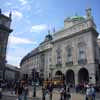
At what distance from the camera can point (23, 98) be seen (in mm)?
13844

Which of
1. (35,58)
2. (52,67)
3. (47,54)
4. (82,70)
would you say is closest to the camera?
(82,70)

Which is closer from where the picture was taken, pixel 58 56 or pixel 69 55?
pixel 69 55

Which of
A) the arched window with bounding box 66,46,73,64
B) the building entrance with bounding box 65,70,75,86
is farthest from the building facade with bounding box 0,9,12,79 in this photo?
the building entrance with bounding box 65,70,75,86

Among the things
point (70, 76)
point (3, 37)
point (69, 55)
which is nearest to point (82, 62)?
point (69, 55)

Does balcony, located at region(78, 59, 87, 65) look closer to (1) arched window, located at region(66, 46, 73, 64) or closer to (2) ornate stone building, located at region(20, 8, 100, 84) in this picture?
(2) ornate stone building, located at region(20, 8, 100, 84)

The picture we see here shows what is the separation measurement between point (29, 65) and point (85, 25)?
33.9 meters

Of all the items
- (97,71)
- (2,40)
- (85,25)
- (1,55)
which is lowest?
(97,71)

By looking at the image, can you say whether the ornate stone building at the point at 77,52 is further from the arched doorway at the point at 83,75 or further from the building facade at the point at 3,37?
the building facade at the point at 3,37

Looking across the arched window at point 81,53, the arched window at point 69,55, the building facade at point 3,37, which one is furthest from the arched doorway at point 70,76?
the building facade at point 3,37

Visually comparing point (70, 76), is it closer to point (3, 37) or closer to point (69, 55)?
point (69, 55)

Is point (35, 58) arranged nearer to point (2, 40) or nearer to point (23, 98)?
point (2, 40)

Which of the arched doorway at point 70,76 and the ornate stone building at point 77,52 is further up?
the ornate stone building at point 77,52

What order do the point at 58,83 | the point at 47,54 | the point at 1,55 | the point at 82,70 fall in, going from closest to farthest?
the point at 58,83 → the point at 1,55 → the point at 82,70 → the point at 47,54

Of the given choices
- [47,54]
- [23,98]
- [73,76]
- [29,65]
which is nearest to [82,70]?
[73,76]
